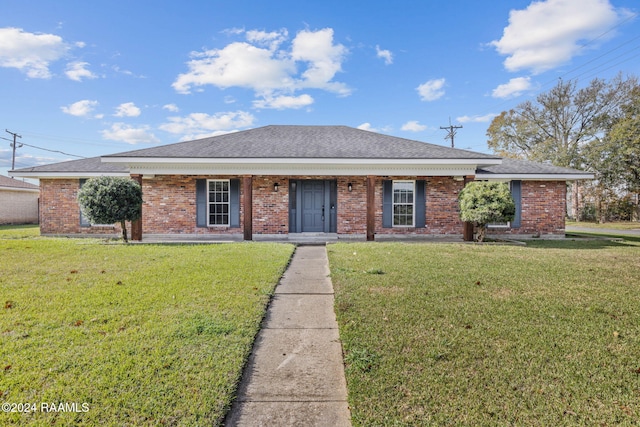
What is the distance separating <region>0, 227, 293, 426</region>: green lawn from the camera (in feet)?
7.43

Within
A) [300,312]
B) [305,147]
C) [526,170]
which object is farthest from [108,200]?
[526,170]

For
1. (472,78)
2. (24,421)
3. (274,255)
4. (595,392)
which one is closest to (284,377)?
(24,421)

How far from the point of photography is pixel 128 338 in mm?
3268

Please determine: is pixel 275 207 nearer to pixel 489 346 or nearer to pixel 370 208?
pixel 370 208

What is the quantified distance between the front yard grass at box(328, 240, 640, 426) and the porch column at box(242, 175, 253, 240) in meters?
5.86

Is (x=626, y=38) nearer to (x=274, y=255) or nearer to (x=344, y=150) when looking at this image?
(x=344, y=150)

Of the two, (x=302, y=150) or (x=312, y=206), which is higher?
(x=302, y=150)

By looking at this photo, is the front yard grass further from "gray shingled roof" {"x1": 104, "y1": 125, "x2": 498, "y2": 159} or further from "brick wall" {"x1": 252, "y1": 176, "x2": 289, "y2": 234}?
"brick wall" {"x1": 252, "y1": 176, "x2": 289, "y2": 234}

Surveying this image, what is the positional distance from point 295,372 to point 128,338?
1771mm

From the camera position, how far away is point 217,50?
13406 millimetres

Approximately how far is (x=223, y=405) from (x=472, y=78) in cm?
2415

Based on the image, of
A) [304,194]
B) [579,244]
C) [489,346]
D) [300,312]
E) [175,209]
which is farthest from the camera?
[304,194]

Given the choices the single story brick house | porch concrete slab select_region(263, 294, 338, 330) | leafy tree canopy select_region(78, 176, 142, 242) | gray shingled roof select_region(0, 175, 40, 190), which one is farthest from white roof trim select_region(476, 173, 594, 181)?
gray shingled roof select_region(0, 175, 40, 190)

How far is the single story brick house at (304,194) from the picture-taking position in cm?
1177
